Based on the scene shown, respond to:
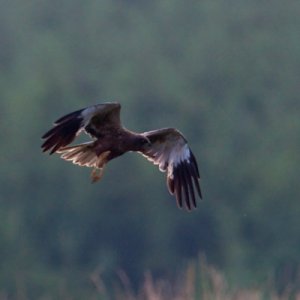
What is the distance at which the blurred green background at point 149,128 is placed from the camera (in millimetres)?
31047

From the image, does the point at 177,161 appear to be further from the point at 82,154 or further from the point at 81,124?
the point at 81,124

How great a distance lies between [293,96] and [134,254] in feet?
19.5

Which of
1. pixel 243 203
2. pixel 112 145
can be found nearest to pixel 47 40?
pixel 243 203

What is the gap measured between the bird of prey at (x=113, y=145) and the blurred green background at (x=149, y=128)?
1637 centimetres

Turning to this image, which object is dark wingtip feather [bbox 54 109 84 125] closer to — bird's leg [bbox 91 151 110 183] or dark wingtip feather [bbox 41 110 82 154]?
dark wingtip feather [bbox 41 110 82 154]

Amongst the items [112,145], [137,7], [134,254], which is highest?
[137,7]

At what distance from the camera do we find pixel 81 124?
440 inches

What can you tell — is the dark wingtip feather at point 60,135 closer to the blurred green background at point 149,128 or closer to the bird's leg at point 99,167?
the bird's leg at point 99,167

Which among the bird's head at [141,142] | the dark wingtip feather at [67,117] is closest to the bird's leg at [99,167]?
the bird's head at [141,142]

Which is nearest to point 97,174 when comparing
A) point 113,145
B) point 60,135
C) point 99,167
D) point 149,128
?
point 99,167

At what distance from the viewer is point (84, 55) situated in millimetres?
34688

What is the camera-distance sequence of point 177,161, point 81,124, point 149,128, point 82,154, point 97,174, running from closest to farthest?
1. point 81,124
2. point 97,174
3. point 82,154
4. point 177,161
5. point 149,128

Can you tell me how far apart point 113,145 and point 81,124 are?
19.6 inches

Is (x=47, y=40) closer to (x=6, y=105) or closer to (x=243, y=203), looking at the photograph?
(x=6, y=105)
